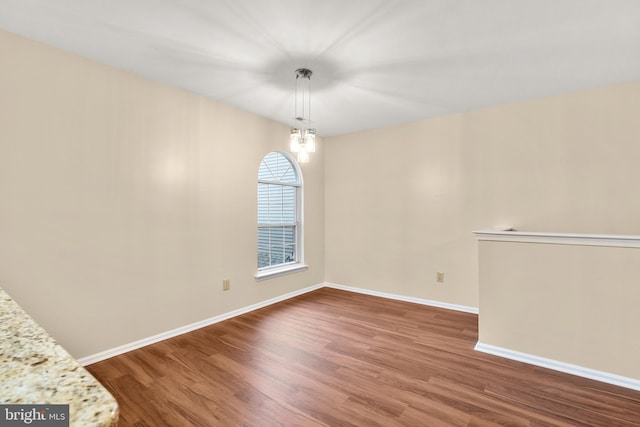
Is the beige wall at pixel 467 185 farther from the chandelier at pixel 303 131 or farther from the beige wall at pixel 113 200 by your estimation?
the beige wall at pixel 113 200

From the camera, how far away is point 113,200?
8.38 ft

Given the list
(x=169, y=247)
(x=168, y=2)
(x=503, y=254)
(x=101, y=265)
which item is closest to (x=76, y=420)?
(x=168, y=2)

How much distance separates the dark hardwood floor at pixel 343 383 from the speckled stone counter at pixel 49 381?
4.53 ft

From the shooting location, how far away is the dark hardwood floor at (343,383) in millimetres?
1788

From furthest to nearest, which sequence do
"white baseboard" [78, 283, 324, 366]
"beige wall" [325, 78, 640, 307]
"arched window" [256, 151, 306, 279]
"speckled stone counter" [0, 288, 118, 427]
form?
"arched window" [256, 151, 306, 279], "beige wall" [325, 78, 640, 307], "white baseboard" [78, 283, 324, 366], "speckled stone counter" [0, 288, 118, 427]

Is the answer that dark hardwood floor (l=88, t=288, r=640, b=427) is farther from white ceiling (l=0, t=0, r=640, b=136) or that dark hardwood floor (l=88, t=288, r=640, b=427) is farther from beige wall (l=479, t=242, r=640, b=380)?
white ceiling (l=0, t=0, r=640, b=136)

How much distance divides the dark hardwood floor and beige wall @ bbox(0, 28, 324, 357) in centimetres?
42

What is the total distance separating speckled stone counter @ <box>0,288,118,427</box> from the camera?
48cm

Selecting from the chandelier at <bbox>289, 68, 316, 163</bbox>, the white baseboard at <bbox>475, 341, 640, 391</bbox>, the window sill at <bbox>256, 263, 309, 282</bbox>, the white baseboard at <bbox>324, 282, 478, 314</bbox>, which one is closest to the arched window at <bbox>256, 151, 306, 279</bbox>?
the window sill at <bbox>256, 263, 309, 282</bbox>

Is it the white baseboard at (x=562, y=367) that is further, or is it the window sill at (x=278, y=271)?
the window sill at (x=278, y=271)

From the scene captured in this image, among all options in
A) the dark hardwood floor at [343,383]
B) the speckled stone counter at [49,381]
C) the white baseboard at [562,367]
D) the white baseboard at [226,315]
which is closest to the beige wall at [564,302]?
the white baseboard at [562,367]

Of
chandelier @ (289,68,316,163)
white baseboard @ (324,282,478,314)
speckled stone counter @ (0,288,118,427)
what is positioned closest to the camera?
speckled stone counter @ (0,288,118,427)

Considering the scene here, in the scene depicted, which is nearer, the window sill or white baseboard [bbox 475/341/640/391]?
white baseboard [bbox 475/341/640/391]

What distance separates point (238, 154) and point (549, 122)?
350 centimetres
